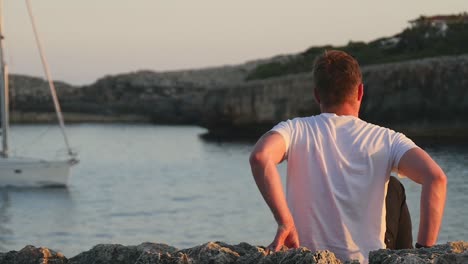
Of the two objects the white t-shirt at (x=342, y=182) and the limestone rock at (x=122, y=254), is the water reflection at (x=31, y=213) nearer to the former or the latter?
the limestone rock at (x=122, y=254)

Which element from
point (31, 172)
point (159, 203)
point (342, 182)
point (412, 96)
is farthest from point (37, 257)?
point (412, 96)

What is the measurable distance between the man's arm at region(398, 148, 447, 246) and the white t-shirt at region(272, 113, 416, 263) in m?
0.14

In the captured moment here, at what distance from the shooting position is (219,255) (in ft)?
12.7

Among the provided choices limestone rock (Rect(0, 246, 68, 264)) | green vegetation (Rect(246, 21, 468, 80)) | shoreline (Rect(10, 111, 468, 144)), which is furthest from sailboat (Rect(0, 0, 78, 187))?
limestone rock (Rect(0, 246, 68, 264))

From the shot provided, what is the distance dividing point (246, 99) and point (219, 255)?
2147 inches

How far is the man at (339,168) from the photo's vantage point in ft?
13.4

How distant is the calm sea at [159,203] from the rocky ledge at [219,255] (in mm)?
15671

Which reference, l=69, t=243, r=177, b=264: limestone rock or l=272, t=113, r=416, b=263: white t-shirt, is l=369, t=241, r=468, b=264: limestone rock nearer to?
l=272, t=113, r=416, b=263: white t-shirt

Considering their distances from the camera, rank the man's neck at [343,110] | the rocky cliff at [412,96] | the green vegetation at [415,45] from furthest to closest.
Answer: the green vegetation at [415,45]
the rocky cliff at [412,96]
the man's neck at [343,110]

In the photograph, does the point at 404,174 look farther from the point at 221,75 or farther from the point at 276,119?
the point at 221,75

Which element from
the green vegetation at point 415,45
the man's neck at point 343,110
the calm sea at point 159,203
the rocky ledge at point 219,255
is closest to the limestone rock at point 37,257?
the rocky ledge at point 219,255

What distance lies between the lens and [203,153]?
50156 millimetres

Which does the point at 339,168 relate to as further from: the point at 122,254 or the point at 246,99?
the point at 246,99

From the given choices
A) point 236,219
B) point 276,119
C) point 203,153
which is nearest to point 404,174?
point 236,219
